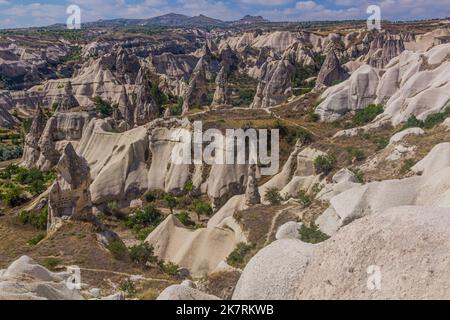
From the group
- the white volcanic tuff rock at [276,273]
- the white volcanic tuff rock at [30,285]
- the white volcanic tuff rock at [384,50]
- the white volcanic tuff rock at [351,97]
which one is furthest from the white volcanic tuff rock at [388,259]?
the white volcanic tuff rock at [384,50]

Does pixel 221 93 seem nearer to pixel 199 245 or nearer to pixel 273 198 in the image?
pixel 273 198

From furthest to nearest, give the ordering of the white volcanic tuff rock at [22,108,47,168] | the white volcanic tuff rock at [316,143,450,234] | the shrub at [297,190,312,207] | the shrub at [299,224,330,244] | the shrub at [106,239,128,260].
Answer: the white volcanic tuff rock at [22,108,47,168] < the shrub at [297,190,312,207] < the shrub at [106,239,128,260] < the shrub at [299,224,330,244] < the white volcanic tuff rock at [316,143,450,234]

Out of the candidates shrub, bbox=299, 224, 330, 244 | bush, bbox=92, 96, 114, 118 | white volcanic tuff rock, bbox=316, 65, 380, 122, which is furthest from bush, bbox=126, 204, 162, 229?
bush, bbox=92, 96, 114, 118

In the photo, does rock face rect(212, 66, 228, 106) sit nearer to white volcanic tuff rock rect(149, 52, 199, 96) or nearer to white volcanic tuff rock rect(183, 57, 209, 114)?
white volcanic tuff rock rect(183, 57, 209, 114)

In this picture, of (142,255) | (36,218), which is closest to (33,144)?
(36,218)

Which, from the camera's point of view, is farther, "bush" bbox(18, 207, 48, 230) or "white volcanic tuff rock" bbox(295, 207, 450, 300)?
"bush" bbox(18, 207, 48, 230)

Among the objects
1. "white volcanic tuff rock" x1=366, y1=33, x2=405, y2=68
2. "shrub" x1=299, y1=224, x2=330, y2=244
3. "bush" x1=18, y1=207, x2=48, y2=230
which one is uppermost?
"white volcanic tuff rock" x1=366, y1=33, x2=405, y2=68

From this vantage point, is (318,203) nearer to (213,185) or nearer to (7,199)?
(213,185)
